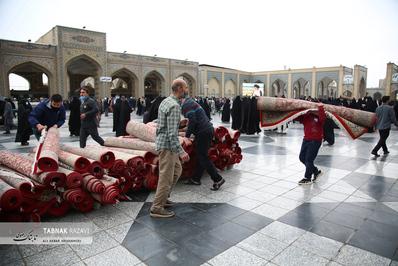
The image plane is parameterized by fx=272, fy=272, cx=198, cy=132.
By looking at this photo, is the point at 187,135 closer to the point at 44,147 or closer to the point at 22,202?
the point at 44,147

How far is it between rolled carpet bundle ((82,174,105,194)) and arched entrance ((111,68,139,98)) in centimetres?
2721

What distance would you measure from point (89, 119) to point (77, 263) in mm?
4299

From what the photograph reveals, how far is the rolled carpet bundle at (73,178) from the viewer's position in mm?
3396

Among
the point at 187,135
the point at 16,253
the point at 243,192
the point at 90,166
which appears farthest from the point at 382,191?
the point at 16,253

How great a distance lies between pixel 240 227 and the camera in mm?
3201

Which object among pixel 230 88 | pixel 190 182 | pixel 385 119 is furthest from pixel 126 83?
pixel 190 182

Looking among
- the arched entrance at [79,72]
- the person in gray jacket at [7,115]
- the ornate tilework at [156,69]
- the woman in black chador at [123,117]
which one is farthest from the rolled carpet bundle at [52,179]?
the ornate tilework at [156,69]

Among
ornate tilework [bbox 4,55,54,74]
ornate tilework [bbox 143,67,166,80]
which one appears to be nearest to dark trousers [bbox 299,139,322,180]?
ornate tilework [bbox 4,55,54,74]

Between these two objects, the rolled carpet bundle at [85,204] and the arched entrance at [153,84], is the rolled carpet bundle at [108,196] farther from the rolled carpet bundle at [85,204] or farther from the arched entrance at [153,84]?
the arched entrance at [153,84]

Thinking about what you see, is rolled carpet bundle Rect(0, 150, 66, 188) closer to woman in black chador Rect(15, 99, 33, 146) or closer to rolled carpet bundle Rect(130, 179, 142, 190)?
rolled carpet bundle Rect(130, 179, 142, 190)

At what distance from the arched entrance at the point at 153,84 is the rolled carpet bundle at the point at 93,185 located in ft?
95.1

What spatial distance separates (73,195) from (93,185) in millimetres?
254

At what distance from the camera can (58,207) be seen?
11.2ft

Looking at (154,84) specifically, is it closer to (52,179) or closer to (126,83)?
(126,83)
